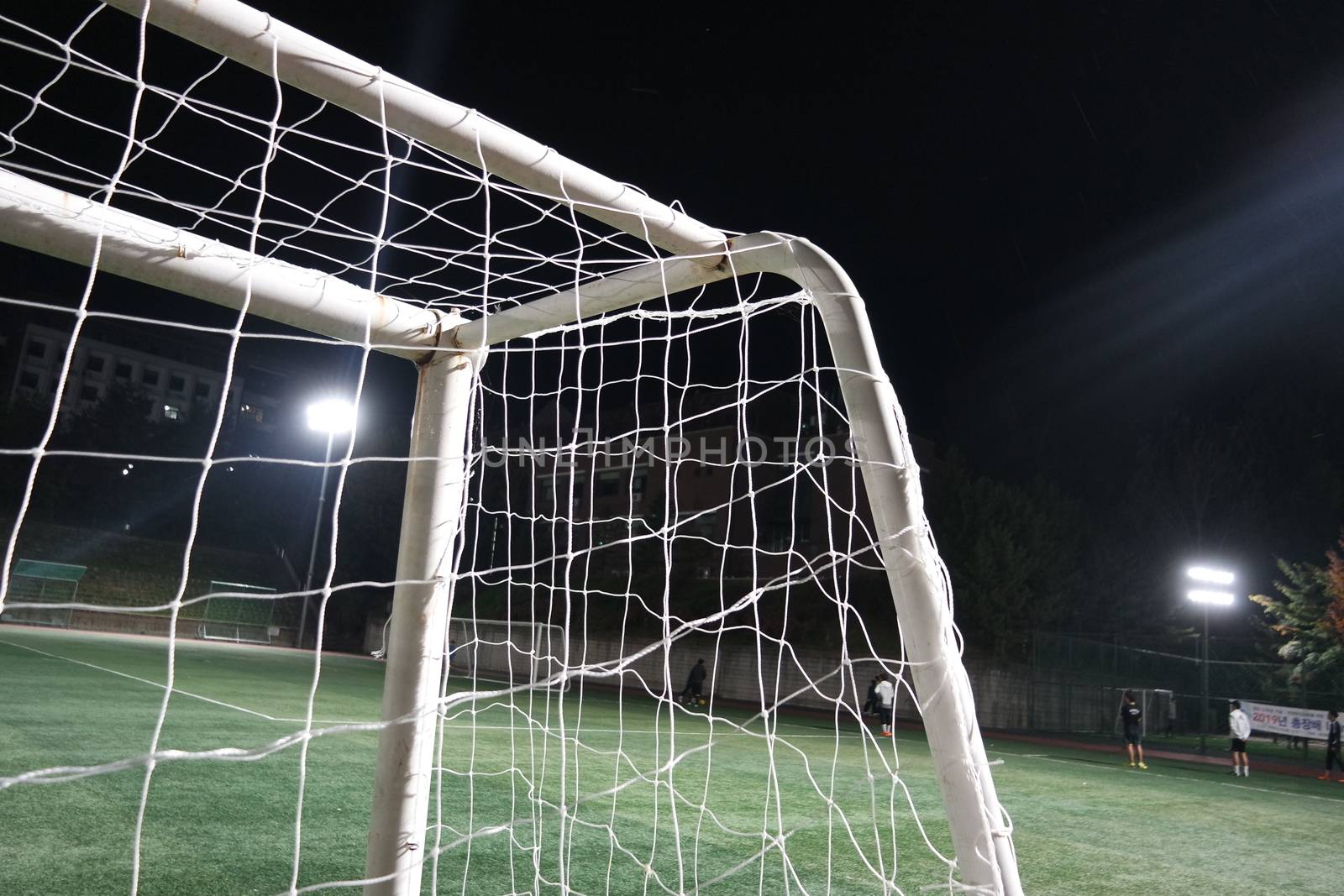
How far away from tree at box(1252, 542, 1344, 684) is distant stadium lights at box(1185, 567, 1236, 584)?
4.67 feet

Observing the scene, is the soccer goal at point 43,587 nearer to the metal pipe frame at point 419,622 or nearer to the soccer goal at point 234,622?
the soccer goal at point 234,622

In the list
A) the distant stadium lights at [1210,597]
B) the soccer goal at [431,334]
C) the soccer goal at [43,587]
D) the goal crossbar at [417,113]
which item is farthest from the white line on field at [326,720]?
the soccer goal at [43,587]

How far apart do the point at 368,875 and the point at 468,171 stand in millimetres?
2038

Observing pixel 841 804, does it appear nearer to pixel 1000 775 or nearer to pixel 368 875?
pixel 1000 775

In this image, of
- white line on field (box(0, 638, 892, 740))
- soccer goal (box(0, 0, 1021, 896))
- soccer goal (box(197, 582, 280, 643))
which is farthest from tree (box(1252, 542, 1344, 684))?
soccer goal (box(197, 582, 280, 643))

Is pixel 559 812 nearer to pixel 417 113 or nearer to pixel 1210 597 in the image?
pixel 417 113

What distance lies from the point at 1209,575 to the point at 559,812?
21.2 m

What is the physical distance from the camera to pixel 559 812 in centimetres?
516

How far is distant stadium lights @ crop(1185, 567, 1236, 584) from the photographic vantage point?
2145 cm

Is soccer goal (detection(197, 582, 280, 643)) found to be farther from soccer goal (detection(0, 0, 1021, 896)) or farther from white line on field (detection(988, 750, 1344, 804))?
soccer goal (detection(0, 0, 1021, 896))

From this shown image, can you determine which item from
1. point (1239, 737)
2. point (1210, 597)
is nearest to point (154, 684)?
point (1239, 737)

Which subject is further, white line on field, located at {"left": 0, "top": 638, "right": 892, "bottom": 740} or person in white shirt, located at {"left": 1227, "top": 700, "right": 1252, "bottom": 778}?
person in white shirt, located at {"left": 1227, "top": 700, "right": 1252, "bottom": 778}

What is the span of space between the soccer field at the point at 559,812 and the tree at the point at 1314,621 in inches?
392

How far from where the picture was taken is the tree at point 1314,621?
69.0 ft
